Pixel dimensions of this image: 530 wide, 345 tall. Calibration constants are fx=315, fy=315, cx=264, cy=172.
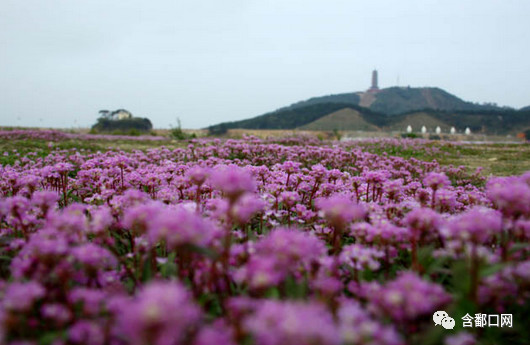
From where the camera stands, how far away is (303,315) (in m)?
0.97

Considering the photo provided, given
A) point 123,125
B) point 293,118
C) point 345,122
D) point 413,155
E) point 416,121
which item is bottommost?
point 413,155

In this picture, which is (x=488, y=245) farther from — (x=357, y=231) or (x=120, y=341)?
(x=120, y=341)

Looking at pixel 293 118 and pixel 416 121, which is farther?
pixel 293 118

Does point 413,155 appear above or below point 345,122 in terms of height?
below

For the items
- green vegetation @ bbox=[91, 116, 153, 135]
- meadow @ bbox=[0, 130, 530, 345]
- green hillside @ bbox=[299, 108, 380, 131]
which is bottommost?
meadow @ bbox=[0, 130, 530, 345]

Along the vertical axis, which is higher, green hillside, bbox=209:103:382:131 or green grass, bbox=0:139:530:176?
green hillside, bbox=209:103:382:131

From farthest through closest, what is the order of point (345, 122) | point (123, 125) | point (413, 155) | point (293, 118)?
point (293, 118)
point (345, 122)
point (123, 125)
point (413, 155)

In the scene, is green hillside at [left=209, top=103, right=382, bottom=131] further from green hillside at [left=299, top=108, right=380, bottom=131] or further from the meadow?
the meadow

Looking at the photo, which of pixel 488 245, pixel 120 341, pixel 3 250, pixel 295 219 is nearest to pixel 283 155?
pixel 295 219

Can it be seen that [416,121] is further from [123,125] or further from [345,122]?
[123,125]

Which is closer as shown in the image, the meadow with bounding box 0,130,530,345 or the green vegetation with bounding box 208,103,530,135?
the meadow with bounding box 0,130,530,345

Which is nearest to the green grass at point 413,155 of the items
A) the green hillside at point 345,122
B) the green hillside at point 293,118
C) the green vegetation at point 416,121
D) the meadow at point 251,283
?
the meadow at point 251,283

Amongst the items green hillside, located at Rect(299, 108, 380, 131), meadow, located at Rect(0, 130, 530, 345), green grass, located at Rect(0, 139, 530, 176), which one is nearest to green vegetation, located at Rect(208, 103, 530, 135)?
green hillside, located at Rect(299, 108, 380, 131)

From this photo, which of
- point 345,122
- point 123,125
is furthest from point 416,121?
point 123,125
